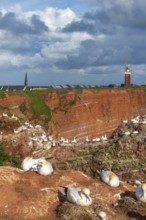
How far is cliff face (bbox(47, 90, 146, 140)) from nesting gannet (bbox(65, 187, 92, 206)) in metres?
50.2

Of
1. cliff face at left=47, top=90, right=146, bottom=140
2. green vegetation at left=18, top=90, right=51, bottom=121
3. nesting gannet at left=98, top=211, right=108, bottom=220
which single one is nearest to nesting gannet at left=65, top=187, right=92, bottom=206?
nesting gannet at left=98, top=211, right=108, bottom=220

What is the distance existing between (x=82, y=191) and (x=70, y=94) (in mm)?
55279

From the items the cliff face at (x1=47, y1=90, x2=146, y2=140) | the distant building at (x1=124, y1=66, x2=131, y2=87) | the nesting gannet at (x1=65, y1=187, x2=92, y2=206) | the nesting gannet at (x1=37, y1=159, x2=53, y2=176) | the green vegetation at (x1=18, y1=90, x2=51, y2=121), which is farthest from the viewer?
the distant building at (x1=124, y1=66, x2=131, y2=87)

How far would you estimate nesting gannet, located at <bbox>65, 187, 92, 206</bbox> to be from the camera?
1423cm

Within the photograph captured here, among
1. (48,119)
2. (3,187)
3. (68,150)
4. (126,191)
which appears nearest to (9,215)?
(3,187)

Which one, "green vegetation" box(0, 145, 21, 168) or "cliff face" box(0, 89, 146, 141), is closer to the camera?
"green vegetation" box(0, 145, 21, 168)

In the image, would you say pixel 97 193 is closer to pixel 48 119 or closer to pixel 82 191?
pixel 82 191

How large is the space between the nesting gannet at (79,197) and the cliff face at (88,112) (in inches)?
1976

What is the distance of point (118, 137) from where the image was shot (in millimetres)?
29953

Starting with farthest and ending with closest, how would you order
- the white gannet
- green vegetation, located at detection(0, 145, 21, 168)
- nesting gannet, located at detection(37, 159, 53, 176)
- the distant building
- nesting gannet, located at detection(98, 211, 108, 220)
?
the distant building
green vegetation, located at detection(0, 145, 21, 168)
the white gannet
nesting gannet, located at detection(37, 159, 53, 176)
nesting gannet, located at detection(98, 211, 108, 220)

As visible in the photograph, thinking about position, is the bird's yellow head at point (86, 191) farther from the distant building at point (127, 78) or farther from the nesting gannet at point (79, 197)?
the distant building at point (127, 78)

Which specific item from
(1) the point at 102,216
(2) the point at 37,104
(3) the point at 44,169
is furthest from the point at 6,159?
(2) the point at 37,104

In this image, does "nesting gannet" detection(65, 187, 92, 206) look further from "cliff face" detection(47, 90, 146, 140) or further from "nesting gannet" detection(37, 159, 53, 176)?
"cliff face" detection(47, 90, 146, 140)

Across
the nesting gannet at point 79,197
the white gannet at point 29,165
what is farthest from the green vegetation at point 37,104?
the nesting gannet at point 79,197
